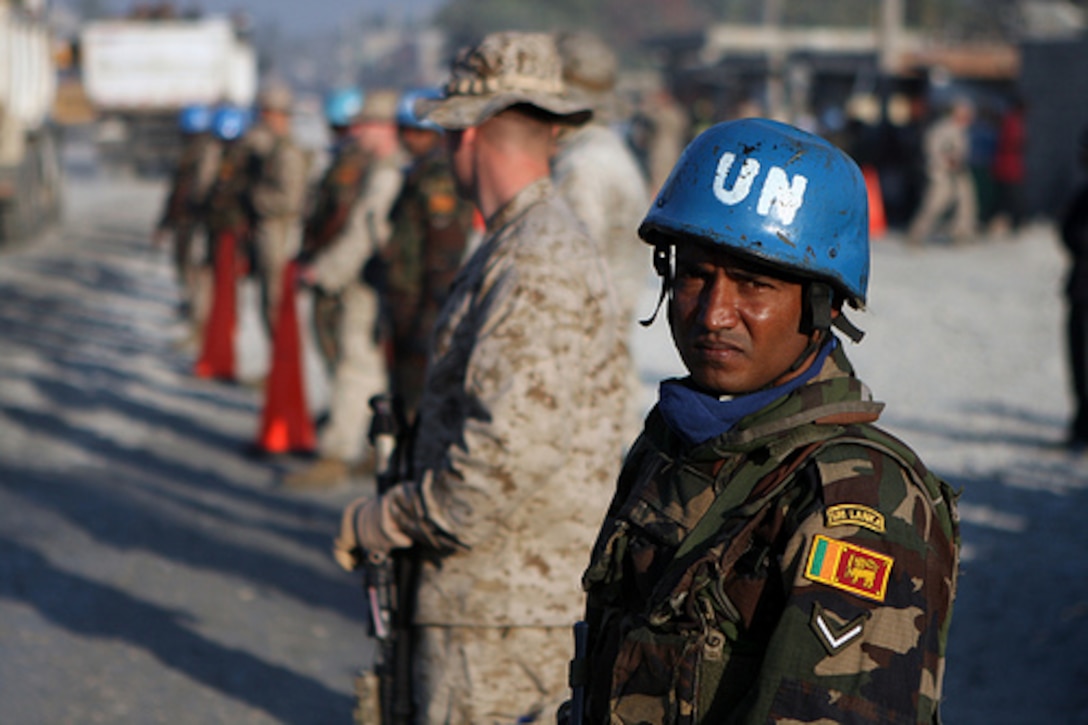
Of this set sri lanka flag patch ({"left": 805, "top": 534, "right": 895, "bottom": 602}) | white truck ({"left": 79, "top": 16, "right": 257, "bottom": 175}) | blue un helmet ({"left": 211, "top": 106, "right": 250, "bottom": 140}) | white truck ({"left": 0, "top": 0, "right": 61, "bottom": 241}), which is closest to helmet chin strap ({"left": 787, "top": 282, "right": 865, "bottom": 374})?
sri lanka flag patch ({"left": 805, "top": 534, "right": 895, "bottom": 602})

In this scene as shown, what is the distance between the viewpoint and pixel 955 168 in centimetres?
2239

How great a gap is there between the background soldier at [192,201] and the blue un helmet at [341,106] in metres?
3.49

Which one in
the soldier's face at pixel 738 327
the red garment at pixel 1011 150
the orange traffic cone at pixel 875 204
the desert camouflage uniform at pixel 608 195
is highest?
the soldier's face at pixel 738 327

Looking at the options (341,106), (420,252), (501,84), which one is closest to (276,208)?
(341,106)

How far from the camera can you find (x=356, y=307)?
8.98 metres

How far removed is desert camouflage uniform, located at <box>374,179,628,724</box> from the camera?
3273 mm

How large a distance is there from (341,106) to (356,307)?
5.93ft

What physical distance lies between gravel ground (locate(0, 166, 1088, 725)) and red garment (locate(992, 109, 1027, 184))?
8077 mm

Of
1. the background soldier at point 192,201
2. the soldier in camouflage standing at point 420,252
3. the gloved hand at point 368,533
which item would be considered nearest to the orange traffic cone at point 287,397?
the soldier in camouflage standing at point 420,252

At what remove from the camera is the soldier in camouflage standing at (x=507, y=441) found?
10.8 feet

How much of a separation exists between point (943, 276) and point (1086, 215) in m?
10.1

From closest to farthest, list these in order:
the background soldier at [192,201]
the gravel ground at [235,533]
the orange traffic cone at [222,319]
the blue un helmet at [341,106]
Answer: the gravel ground at [235,533] < the blue un helmet at [341,106] < the orange traffic cone at [222,319] < the background soldier at [192,201]

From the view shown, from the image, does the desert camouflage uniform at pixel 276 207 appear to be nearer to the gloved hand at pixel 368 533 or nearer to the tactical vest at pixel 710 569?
the gloved hand at pixel 368 533

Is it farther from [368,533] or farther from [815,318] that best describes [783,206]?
[368,533]
